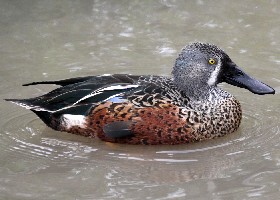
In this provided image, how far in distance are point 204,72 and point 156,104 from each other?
2.17 ft

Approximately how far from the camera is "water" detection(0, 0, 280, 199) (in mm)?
6121

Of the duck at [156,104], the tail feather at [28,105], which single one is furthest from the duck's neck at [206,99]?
the tail feather at [28,105]

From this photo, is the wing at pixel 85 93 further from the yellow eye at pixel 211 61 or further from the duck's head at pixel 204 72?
the yellow eye at pixel 211 61

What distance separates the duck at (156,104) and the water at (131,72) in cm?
12

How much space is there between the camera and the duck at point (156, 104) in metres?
6.87

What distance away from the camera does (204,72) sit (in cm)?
722

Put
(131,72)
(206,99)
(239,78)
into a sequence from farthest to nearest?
(131,72)
(239,78)
(206,99)

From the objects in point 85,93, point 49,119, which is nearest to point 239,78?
point 85,93

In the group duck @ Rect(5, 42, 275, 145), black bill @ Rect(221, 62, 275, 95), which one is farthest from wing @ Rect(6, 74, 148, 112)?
black bill @ Rect(221, 62, 275, 95)

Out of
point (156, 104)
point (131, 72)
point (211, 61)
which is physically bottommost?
point (156, 104)

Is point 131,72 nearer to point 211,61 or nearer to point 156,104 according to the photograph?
point 211,61

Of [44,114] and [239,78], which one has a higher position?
[239,78]

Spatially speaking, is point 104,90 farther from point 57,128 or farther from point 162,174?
point 162,174

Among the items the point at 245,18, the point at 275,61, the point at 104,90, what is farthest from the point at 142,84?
the point at 245,18
